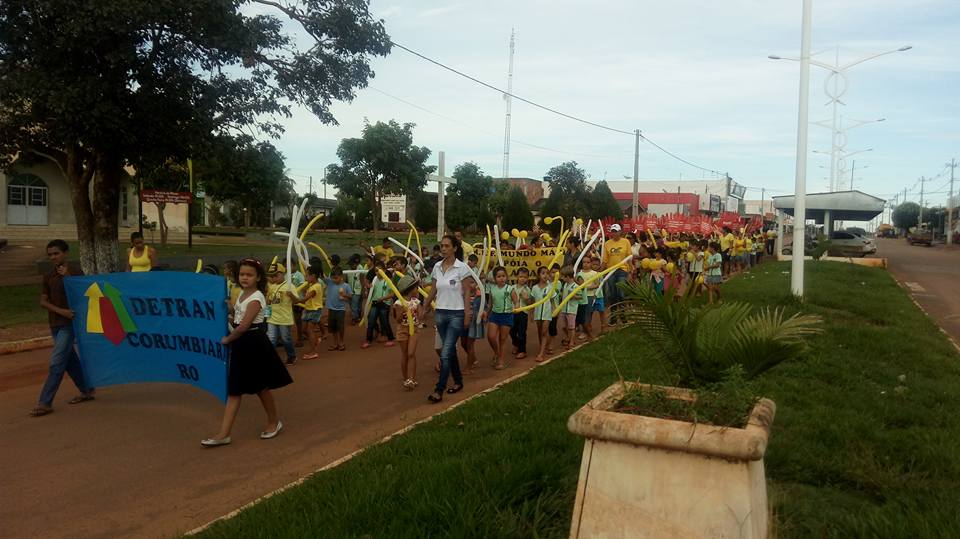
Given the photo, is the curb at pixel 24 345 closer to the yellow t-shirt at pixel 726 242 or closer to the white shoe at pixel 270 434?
the white shoe at pixel 270 434

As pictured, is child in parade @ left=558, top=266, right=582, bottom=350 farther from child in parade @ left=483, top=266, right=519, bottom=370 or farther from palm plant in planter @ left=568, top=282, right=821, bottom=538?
palm plant in planter @ left=568, top=282, right=821, bottom=538

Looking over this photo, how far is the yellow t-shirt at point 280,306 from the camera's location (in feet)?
30.3

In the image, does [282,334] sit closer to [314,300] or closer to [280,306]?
[280,306]

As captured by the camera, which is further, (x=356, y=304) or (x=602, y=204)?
(x=602, y=204)

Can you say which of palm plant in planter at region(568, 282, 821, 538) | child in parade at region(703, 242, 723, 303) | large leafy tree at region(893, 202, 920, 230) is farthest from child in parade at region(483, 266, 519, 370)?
large leafy tree at region(893, 202, 920, 230)

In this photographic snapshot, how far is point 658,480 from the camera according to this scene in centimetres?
296

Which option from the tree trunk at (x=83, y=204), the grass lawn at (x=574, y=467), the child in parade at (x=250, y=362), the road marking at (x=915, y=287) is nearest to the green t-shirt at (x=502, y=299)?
the grass lawn at (x=574, y=467)

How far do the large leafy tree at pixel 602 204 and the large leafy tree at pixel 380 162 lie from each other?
1855 centimetres

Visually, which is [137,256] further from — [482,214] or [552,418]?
[482,214]

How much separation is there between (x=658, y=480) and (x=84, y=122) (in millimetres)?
11588

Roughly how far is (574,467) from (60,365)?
518cm

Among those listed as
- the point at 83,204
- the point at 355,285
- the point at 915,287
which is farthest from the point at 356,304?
the point at 915,287

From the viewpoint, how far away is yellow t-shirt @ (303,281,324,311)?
1018cm

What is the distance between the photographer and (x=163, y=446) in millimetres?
6020
